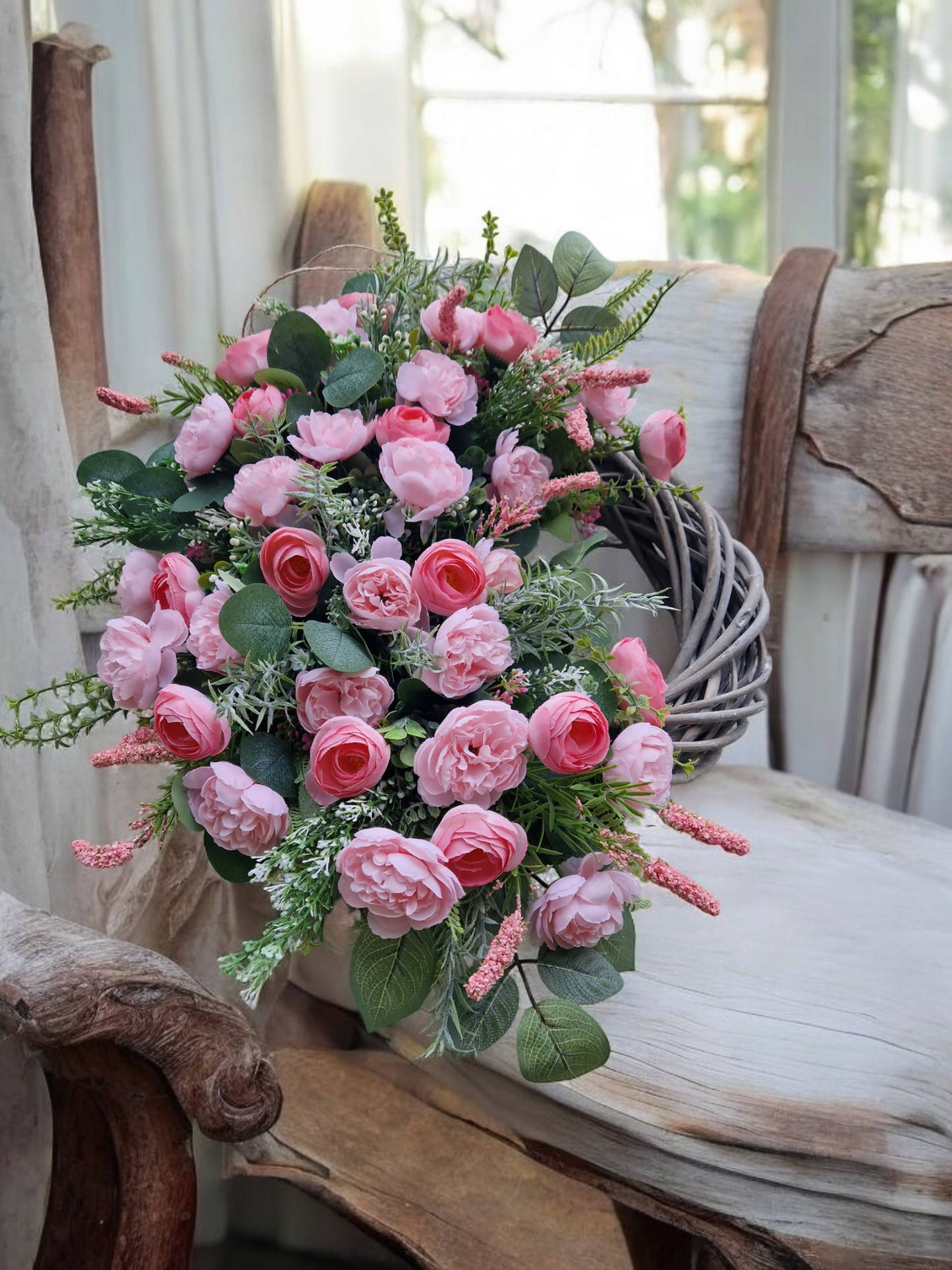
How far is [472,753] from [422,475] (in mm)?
171

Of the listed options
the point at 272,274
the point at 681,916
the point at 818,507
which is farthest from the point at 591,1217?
the point at 272,274

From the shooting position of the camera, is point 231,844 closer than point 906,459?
Yes

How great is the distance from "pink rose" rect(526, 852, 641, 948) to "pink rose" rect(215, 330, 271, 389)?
407mm

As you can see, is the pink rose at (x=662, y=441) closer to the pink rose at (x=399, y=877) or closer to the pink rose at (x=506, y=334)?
the pink rose at (x=506, y=334)

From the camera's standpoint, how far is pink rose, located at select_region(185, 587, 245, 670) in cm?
66

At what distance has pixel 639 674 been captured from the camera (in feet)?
2.30

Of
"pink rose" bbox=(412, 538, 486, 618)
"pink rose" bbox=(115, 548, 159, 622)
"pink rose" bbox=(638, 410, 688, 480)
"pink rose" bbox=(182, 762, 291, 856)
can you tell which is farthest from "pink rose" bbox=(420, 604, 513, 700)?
"pink rose" bbox=(638, 410, 688, 480)

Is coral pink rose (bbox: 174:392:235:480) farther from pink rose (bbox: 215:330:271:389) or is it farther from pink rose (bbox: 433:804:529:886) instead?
pink rose (bbox: 433:804:529:886)

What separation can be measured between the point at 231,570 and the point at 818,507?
2.55 feet

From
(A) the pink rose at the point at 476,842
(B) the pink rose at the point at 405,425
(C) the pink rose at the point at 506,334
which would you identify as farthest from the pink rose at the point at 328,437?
(A) the pink rose at the point at 476,842

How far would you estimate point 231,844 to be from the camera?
0.65 m

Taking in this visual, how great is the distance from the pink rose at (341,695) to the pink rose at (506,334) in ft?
0.88

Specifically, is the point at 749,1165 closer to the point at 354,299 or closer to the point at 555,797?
the point at 555,797

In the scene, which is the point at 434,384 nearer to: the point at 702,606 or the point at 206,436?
the point at 206,436
